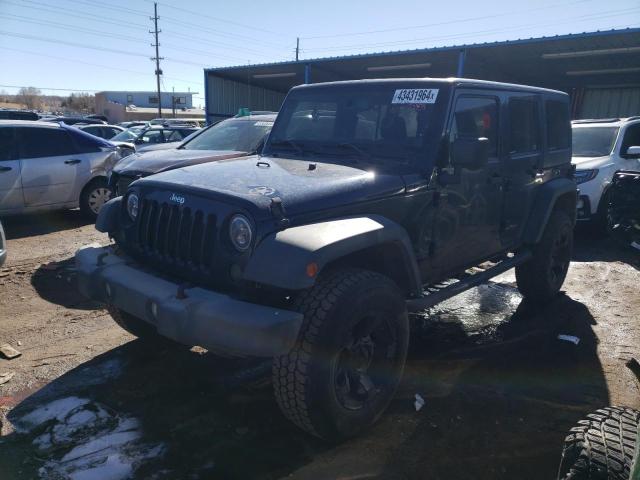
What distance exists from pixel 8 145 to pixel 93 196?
4.76 feet

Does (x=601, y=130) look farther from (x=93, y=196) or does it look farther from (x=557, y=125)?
(x=93, y=196)

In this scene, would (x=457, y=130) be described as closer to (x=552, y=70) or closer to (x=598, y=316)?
(x=598, y=316)

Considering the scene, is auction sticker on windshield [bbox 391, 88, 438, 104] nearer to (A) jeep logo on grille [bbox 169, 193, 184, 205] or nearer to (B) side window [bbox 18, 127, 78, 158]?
(A) jeep logo on grille [bbox 169, 193, 184, 205]

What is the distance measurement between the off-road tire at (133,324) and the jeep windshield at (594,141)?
7.64 metres

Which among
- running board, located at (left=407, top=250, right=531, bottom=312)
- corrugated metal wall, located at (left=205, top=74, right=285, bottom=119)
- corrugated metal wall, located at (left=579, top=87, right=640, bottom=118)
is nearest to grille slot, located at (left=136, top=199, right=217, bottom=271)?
running board, located at (left=407, top=250, right=531, bottom=312)

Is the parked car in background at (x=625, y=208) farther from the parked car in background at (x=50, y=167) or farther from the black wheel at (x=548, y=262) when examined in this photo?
the parked car in background at (x=50, y=167)

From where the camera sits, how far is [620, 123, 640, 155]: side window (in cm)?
851

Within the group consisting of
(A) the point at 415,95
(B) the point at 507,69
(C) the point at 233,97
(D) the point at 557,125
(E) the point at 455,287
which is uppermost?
(B) the point at 507,69

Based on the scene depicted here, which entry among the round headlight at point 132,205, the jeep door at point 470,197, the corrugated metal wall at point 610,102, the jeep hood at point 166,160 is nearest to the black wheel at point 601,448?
the jeep door at point 470,197

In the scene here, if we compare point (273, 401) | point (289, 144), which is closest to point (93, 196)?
point (289, 144)

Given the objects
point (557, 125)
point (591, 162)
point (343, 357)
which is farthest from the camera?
point (591, 162)

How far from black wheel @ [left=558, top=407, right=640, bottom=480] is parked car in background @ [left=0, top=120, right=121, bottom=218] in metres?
7.67

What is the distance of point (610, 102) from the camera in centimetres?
2067

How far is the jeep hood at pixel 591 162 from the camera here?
7949 millimetres
